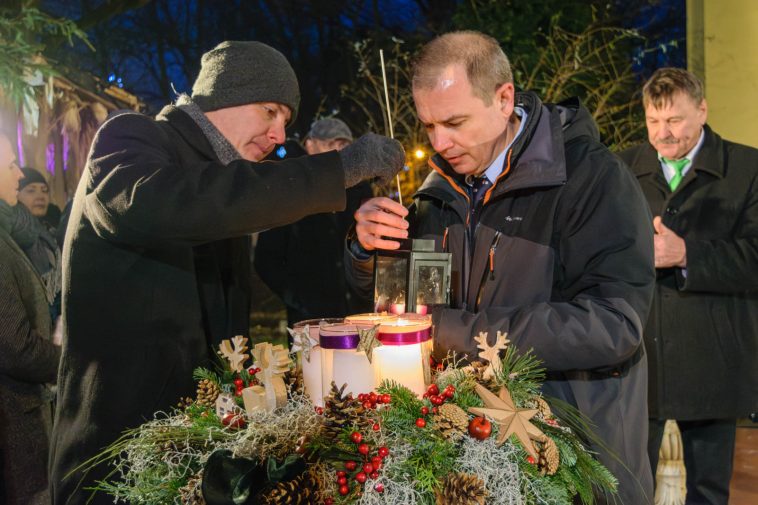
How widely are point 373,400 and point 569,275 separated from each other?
0.70 m

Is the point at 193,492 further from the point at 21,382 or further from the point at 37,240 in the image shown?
the point at 37,240

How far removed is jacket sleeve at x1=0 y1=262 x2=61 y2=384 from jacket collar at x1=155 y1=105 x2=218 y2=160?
1.09 metres

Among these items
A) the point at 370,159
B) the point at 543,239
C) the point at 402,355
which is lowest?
the point at 402,355

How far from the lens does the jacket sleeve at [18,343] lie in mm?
2637

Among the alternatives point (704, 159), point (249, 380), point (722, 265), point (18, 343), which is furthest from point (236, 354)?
point (704, 159)

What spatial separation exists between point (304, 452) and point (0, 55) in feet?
12.2

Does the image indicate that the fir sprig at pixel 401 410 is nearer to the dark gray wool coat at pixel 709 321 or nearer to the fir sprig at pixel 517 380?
the fir sprig at pixel 517 380

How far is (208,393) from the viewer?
4.72 ft

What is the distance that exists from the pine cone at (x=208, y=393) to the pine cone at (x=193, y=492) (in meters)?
0.21

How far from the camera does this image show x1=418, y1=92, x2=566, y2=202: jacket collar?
5.80 feet

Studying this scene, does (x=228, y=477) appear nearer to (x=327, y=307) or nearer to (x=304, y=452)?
(x=304, y=452)

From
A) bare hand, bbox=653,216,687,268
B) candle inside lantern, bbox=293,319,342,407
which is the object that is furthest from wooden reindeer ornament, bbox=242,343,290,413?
bare hand, bbox=653,216,687,268

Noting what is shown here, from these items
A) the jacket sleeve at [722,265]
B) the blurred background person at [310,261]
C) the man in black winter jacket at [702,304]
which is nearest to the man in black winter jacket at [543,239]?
the jacket sleeve at [722,265]

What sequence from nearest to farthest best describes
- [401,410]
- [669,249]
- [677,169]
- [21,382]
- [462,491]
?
[462,491], [401,410], [21,382], [669,249], [677,169]
